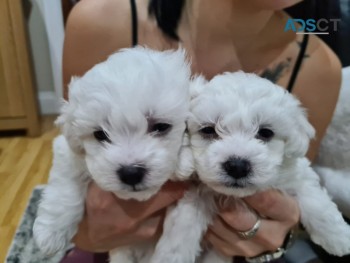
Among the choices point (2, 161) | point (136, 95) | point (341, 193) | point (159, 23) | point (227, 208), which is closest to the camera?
point (136, 95)

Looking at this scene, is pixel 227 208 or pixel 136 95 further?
pixel 227 208

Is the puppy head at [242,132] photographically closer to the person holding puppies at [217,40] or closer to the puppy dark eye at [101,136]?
the puppy dark eye at [101,136]

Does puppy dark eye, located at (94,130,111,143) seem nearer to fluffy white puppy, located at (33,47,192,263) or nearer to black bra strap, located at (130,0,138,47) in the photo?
fluffy white puppy, located at (33,47,192,263)

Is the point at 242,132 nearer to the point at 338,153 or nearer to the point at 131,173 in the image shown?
the point at 131,173

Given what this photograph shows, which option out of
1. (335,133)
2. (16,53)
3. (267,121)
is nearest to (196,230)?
(267,121)

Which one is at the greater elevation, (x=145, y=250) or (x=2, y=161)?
(x=145, y=250)

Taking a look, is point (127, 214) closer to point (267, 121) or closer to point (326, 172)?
point (267, 121)

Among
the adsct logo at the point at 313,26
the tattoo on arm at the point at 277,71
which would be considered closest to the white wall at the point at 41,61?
the adsct logo at the point at 313,26
